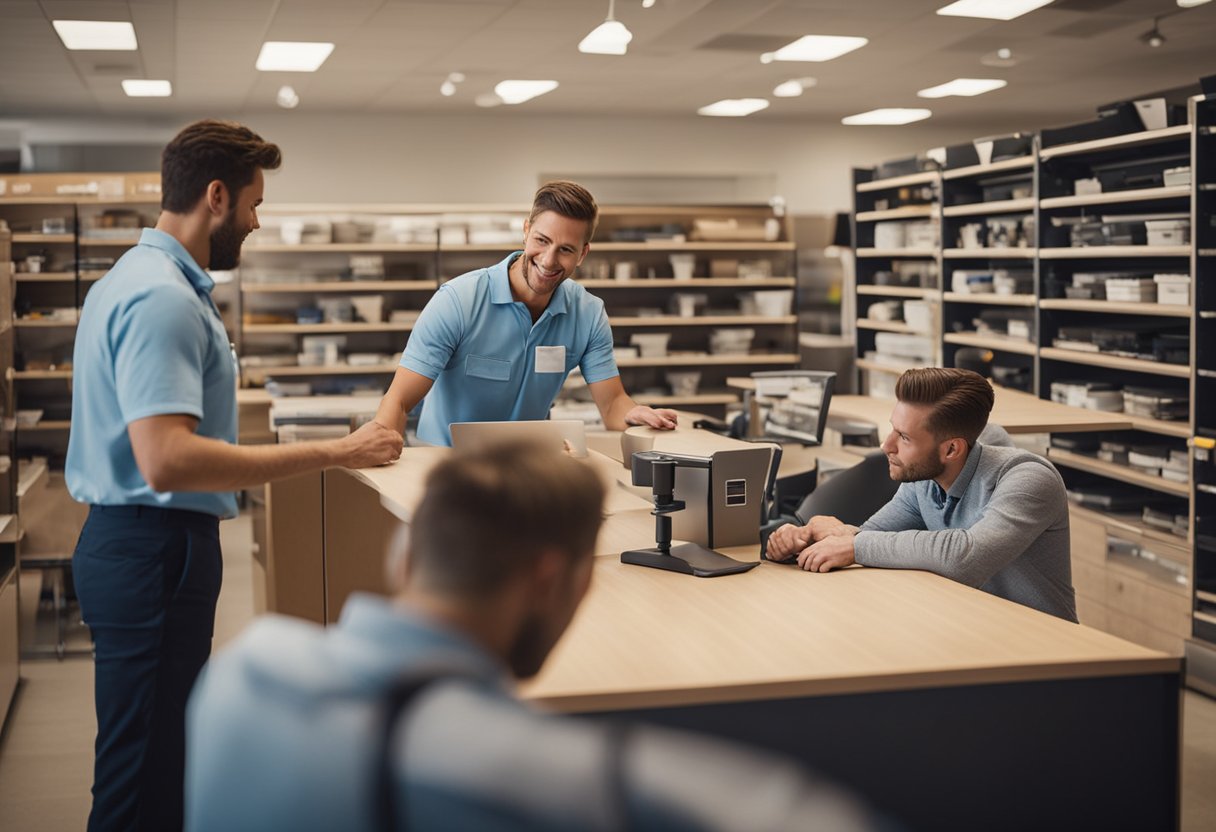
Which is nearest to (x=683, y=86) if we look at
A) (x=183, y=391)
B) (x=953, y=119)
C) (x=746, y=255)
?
(x=746, y=255)

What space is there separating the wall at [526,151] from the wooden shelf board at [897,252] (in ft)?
11.8

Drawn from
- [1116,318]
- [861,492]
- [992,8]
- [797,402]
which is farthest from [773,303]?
[861,492]

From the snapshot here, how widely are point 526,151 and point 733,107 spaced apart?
193 cm

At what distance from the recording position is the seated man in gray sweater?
266 cm

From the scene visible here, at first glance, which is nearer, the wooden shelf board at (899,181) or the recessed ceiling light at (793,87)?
the wooden shelf board at (899,181)

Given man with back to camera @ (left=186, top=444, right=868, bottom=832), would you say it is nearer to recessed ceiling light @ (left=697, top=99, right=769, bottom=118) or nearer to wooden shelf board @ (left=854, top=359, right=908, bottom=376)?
wooden shelf board @ (left=854, top=359, right=908, bottom=376)

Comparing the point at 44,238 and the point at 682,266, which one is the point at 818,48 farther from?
the point at 44,238

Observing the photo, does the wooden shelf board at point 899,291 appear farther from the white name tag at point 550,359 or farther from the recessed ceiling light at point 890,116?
the white name tag at point 550,359

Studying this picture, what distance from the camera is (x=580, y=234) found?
136 inches

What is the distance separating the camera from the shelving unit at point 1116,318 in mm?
4832

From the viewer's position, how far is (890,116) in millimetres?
11211

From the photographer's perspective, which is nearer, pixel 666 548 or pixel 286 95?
pixel 666 548

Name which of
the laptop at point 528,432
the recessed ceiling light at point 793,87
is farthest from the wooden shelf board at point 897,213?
the laptop at point 528,432

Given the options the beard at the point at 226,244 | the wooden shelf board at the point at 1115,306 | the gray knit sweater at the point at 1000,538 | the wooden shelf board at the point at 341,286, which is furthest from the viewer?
the wooden shelf board at the point at 341,286
